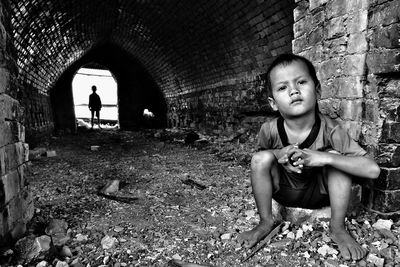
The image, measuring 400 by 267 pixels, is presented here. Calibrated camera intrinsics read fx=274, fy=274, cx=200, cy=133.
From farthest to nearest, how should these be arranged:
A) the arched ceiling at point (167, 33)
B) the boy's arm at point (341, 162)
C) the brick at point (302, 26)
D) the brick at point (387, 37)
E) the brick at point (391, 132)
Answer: the arched ceiling at point (167, 33) → the brick at point (302, 26) → the brick at point (391, 132) → the brick at point (387, 37) → the boy's arm at point (341, 162)

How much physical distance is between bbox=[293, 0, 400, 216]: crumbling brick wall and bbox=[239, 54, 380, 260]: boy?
40cm

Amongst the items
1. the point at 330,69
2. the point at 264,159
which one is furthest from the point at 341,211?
the point at 330,69

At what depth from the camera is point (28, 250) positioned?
162 centimetres

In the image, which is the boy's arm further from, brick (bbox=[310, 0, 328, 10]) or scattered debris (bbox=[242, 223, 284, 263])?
brick (bbox=[310, 0, 328, 10])

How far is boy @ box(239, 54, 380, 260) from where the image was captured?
1.59 m

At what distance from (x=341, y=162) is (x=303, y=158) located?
8.3 inches

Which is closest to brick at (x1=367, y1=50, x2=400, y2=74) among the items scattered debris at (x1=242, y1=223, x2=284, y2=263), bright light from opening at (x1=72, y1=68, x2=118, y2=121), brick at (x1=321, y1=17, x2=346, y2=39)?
brick at (x1=321, y1=17, x2=346, y2=39)

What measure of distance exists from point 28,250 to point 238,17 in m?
4.94

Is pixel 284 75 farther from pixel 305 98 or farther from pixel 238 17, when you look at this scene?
pixel 238 17

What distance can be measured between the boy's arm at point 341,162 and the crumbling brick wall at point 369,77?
0.47m

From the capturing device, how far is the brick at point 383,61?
1838 mm

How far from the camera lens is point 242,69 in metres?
6.23

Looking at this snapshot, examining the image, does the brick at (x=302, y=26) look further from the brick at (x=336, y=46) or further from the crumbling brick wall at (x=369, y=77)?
the brick at (x=336, y=46)

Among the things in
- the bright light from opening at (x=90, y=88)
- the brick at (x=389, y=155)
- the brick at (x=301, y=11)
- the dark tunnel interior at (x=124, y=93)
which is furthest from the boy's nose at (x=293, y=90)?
the bright light from opening at (x=90, y=88)
